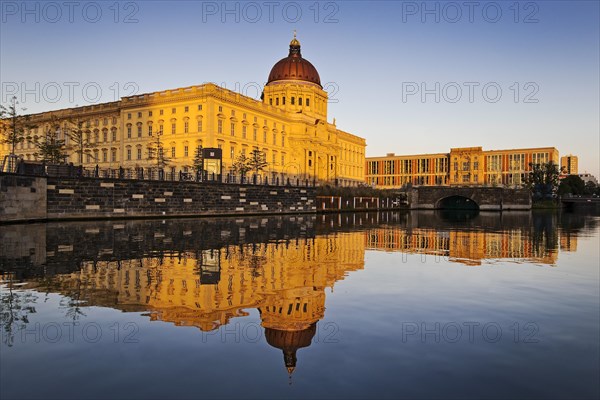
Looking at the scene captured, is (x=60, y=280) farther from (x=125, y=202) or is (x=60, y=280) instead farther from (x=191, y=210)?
(x=191, y=210)

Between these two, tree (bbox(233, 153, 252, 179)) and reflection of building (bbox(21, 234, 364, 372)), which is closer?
reflection of building (bbox(21, 234, 364, 372))

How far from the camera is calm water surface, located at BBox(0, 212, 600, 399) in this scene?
5676 mm

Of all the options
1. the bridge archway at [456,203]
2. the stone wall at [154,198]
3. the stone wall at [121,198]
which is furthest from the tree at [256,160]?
the bridge archway at [456,203]

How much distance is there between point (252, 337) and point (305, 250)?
40.8 feet

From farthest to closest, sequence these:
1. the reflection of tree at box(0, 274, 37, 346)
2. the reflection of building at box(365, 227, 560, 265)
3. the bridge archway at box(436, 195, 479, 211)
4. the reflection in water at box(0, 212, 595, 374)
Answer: the bridge archway at box(436, 195, 479, 211) → the reflection of building at box(365, 227, 560, 265) → the reflection in water at box(0, 212, 595, 374) → the reflection of tree at box(0, 274, 37, 346)

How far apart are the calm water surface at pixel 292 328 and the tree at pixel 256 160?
6435 centimetres

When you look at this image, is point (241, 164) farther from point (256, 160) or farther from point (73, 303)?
point (73, 303)

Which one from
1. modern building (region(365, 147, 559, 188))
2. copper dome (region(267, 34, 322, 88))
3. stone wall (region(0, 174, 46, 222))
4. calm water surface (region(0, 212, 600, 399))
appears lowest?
calm water surface (region(0, 212, 600, 399))

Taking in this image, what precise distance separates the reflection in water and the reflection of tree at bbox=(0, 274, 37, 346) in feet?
0.06

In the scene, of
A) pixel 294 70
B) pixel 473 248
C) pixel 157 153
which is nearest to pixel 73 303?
pixel 473 248

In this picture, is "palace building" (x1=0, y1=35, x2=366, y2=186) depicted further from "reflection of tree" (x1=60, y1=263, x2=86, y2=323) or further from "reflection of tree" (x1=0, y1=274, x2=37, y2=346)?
"reflection of tree" (x1=60, y1=263, x2=86, y2=323)

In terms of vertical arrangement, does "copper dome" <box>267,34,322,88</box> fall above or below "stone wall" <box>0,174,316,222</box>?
above

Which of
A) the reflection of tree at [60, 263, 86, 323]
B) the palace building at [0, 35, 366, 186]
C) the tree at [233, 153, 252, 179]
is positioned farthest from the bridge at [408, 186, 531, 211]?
the reflection of tree at [60, 263, 86, 323]

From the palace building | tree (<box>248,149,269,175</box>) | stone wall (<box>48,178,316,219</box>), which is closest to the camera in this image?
stone wall (<box>48,178,316,219</box>)
